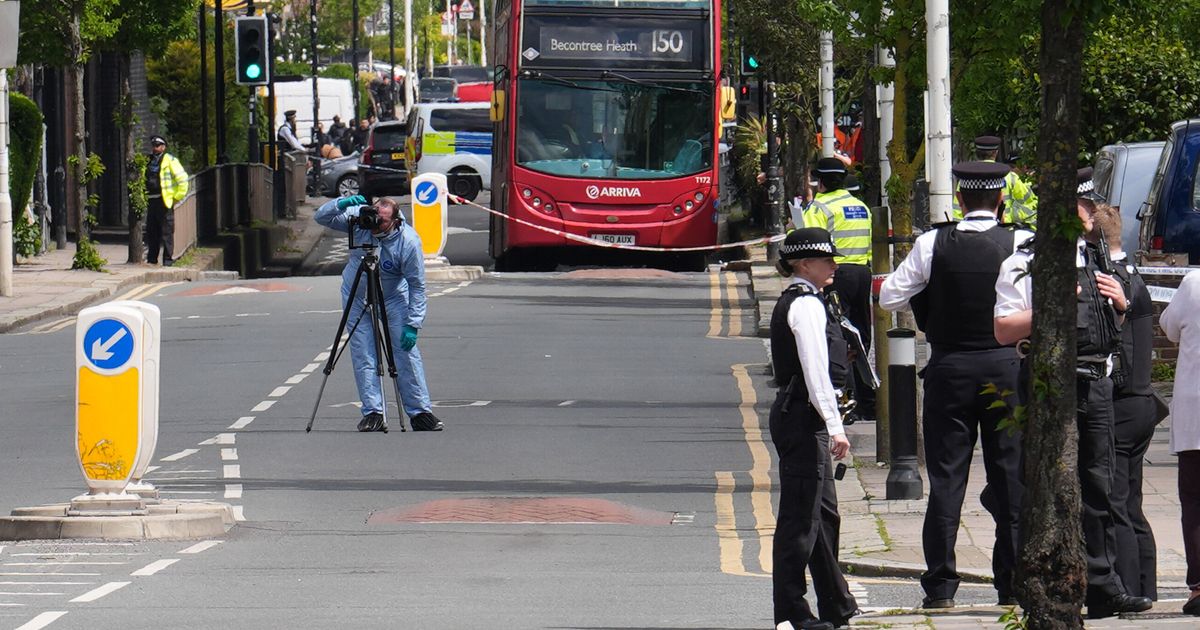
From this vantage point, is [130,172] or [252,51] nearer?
[130,172]

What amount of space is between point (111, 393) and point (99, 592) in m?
2.23

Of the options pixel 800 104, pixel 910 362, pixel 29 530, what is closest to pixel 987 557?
pixel 910 362

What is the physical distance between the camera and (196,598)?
9461 mm

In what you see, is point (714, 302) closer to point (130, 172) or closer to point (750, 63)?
point (750, 63)

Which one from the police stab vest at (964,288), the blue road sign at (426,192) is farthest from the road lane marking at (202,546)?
the blue road sign at (426,192)

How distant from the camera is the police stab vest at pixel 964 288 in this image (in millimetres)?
8773

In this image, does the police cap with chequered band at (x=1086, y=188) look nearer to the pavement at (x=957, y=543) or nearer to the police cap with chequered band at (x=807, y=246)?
the police cap with chequered band at (x=807, y=246)

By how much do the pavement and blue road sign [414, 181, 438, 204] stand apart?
1547 cm

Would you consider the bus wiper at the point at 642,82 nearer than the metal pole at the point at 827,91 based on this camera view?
No

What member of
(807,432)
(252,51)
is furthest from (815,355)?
(252,51)

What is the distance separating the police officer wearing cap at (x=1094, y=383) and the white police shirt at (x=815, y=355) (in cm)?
68

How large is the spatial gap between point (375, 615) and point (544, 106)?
20.6 metres

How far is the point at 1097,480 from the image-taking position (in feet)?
27.8

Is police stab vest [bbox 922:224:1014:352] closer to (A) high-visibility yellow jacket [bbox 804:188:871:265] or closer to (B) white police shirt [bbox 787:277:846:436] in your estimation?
(B) white police shirt [bbox 787:277:846:436]
